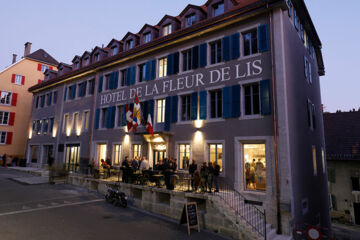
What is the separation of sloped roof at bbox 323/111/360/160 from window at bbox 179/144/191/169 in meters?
15.0

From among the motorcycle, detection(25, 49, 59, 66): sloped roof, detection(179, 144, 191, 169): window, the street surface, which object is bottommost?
the street surface

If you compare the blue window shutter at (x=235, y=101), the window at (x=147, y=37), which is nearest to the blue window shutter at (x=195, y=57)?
the blue window shutter at (x=235, y=101)

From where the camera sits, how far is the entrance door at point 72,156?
21.1 meters

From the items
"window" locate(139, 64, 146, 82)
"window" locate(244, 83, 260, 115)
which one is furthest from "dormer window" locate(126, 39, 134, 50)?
"window" locate(244, 83, 260, 115)

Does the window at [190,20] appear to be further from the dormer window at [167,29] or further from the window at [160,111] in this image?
the window at [160,111]

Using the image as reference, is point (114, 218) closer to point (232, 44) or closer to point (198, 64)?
point (198, 64)

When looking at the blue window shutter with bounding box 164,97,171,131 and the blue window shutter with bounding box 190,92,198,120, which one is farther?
the blue window shutter with bounding box 164,97,171,131

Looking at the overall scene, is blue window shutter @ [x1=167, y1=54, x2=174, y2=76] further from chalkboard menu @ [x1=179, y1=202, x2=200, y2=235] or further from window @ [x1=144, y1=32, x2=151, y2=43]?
chalkboard menu @ [x1=179, y1=202, x2=200, y2=235]

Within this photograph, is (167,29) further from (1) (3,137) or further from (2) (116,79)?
(1) (3,137)

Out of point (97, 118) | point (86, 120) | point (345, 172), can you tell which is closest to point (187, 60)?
point (97, 118)

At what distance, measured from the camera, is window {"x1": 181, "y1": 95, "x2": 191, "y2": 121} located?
48.6 feet

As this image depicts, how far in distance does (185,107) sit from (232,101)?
3.32 metres

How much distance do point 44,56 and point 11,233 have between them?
3347 cm

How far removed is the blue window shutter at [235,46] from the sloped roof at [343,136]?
15196 millimetres
